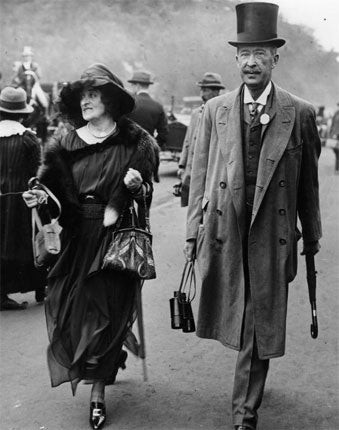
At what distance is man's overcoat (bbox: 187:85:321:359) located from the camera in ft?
14.5

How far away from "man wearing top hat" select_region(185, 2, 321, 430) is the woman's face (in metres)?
0.72

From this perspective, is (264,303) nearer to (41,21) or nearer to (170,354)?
(170,354)

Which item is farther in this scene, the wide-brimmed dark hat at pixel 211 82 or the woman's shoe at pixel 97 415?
the wide-brimmed dark hat at pixel 211 82

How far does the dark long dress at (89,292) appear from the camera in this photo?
15.2 ft

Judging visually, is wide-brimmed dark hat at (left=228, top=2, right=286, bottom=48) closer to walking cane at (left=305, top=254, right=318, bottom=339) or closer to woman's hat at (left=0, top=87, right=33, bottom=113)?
walking cane at (left=305, top=254, right=318, bottom=339)

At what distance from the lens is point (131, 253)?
4.57 meters

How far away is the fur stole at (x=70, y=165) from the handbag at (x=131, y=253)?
0.15 m

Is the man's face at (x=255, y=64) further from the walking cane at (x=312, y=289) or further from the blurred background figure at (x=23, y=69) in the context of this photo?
the blurred background figure at (x=23, y=69)

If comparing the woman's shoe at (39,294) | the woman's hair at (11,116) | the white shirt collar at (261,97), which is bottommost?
the woman's shoe at (39,294)

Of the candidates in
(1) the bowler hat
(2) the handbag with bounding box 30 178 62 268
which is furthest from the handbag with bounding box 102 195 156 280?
(1) the bowler hat

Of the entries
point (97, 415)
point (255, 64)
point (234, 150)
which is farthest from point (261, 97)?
point (97, 415)

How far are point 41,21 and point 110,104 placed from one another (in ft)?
56.5

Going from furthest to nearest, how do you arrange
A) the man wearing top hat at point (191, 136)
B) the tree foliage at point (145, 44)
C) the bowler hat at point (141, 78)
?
the tree foliage at point (145, 44) → the bowler hat at point (141, 78) → the man wearing top hat at point (191, 136)

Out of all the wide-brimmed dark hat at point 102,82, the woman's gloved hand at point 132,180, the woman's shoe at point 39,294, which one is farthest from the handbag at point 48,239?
the woman's shoe at point 39,294
